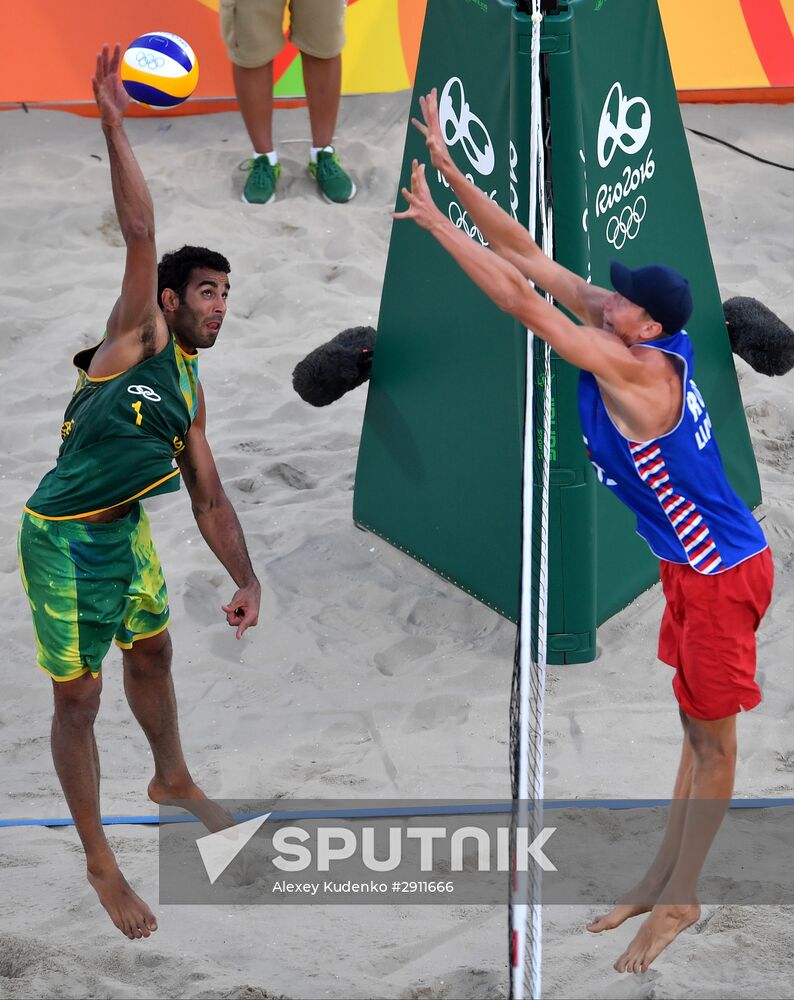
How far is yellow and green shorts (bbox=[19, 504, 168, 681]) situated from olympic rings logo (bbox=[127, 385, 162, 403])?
330mm

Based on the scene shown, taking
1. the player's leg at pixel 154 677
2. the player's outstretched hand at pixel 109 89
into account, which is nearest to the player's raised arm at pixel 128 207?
the player's outstretched hand at pixel 109 89

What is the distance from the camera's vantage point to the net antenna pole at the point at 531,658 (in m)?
2.52

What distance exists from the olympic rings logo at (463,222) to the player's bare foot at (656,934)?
82.4 inches

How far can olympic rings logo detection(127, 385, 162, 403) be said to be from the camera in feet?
11.0

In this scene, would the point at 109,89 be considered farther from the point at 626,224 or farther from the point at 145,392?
the point at 626,224

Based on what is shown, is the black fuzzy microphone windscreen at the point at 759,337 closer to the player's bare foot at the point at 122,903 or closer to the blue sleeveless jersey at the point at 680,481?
the blue sleeveless jersey at the point at 680,481

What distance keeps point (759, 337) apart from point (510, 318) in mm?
1042

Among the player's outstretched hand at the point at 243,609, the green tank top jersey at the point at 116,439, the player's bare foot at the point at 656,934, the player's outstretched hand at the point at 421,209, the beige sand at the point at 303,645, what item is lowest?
the beige sand at the point at 303,645

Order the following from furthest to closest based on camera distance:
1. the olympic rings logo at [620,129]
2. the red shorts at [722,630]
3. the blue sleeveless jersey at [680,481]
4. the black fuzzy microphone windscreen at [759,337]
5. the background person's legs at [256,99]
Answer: the background person's legs at [256,99]
the black fuzzy microphone windscreen at [759,337]
the olympic rings logo at [620,129]
the red shorts at [722,630]
the blue sleeveless jersey at [680,481]

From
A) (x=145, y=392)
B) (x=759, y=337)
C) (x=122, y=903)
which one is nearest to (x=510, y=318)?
(x=759, y=337)

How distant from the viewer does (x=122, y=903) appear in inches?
134

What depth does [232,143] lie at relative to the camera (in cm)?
773

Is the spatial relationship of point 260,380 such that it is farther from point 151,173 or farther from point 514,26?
point 514,26

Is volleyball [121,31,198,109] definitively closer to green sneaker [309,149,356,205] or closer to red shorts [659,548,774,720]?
red shorts [659,548,774,720]
